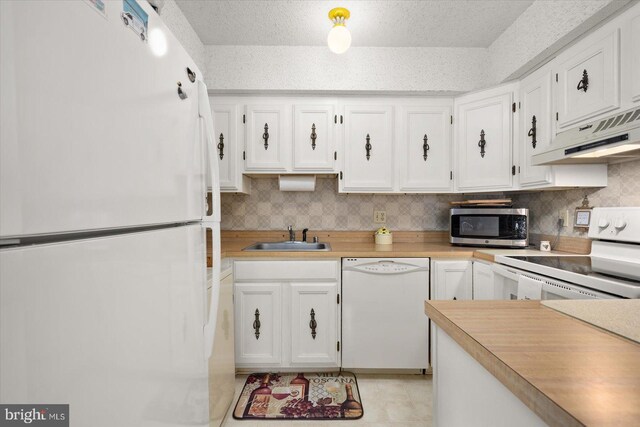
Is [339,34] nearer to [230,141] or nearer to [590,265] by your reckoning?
[230,141]

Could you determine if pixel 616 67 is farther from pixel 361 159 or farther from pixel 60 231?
pixel 60 231

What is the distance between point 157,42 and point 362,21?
180cm

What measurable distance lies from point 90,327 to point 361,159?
2.16 metres

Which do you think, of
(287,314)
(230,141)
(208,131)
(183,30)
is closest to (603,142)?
(208,131)

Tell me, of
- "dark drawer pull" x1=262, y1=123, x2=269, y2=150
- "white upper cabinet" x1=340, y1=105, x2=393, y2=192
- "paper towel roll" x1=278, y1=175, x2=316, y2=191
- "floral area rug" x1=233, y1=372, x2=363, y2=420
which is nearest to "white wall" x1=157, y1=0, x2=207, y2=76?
"dark drawer pull" x1=262, y1=123, x2=269, y2=150

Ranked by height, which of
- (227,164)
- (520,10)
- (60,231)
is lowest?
(60,231)

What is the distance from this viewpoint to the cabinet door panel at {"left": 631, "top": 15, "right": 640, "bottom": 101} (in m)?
1.37

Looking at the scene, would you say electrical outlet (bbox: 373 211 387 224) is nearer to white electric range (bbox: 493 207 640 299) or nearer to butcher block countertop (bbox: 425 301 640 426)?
white electric range (bbox: 493 207 640 299)

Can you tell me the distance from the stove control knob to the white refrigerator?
7.22 ft

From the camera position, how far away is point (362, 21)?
2.09 m

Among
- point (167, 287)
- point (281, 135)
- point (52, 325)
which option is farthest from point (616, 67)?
point (52, 325)

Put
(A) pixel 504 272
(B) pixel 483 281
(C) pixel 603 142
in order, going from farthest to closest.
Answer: (B) pixel 483 281 → (A) pixel 504 272 → (C) pixel 603 142

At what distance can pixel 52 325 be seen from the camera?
0.41 meters

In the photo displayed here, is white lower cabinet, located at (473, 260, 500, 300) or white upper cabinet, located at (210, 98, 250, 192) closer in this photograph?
white lower cabinet, located at (473, 260, 500, 300)
